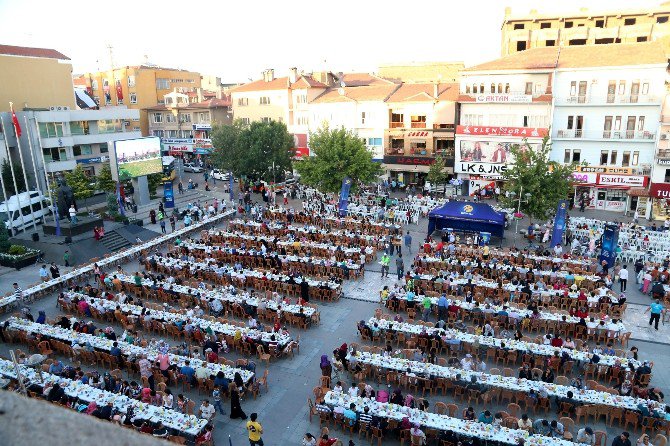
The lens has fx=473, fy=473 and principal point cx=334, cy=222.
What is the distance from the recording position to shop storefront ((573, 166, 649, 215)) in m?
36.6

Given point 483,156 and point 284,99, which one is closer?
point 483,156

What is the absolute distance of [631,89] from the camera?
1415 inches

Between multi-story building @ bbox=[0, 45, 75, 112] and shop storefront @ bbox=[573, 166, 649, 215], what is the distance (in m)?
51.6

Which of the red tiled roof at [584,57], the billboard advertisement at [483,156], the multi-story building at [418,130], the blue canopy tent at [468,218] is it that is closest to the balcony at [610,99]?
the red tiled roof at [584,57]

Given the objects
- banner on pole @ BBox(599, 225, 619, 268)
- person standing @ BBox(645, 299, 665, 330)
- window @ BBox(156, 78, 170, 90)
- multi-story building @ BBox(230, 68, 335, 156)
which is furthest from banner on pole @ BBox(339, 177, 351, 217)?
window @ BBox(156, 78, 170, 90)

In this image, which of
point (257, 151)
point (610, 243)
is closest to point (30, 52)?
point (257, 151)

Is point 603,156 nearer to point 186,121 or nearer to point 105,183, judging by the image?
point 105,183

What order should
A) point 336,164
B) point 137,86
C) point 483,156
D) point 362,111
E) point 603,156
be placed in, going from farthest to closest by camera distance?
point 137,86
point 362,111
point 483,156
point 336,164
point 603,156

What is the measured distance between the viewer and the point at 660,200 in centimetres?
3538

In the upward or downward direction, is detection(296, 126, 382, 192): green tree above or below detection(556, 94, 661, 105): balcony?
below

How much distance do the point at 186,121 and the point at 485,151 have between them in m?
43.3

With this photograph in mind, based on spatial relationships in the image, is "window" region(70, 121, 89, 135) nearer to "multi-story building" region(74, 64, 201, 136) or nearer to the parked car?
the parked car

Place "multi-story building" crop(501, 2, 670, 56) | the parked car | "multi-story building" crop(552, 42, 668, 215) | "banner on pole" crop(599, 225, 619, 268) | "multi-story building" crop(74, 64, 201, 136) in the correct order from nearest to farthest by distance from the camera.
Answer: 1. "banner on pole" crop(599, 225, 619, 268)
2. "multi-story building" crop(552, 42, 668, 215)
3. "multi-story building" crop(501, 2, 670, 56)
4. the parked car
5. "multi-story building" crop(74, 64, 201, 136)

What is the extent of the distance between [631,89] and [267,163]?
31486mm
